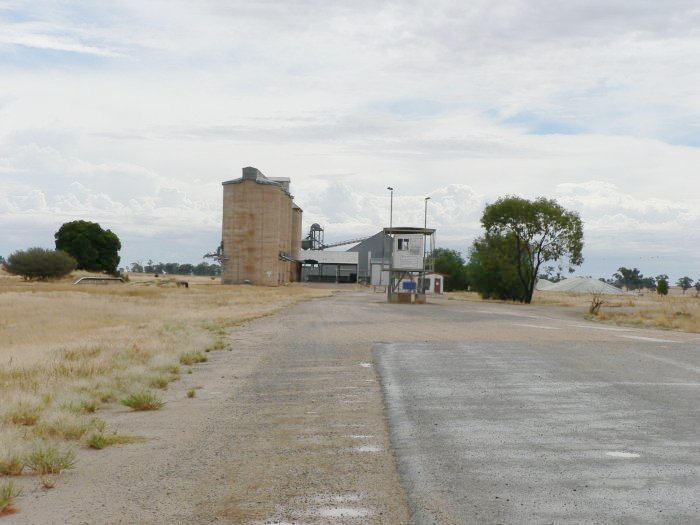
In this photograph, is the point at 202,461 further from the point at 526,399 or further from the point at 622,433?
the point at 526,399

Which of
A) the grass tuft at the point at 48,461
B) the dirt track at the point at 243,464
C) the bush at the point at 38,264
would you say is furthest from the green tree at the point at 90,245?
the grass tuft at the point at 48,461

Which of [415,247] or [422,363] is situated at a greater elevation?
[415,247]

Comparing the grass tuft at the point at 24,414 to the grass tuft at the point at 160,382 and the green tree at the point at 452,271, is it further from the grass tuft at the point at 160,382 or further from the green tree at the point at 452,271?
the green tree at the point at 452,271

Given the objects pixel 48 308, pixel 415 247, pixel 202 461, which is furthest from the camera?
pixel 415 247

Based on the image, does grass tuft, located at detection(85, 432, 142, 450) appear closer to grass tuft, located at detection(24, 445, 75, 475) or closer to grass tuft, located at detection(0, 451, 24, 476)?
grass tuft, located at detection(24, 445, 75, 475)

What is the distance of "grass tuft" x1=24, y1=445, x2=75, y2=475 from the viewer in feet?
25.8

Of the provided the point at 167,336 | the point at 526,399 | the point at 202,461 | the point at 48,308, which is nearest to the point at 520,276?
the point at 48,308

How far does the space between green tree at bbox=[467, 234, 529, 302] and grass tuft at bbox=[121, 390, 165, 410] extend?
6725 centimetres

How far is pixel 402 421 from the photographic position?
10.5m

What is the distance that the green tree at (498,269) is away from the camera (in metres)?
78.2

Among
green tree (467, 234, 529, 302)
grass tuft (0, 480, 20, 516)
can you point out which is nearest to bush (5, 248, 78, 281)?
green tree (467, 234, 529, 302)

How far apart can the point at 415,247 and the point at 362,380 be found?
45.4 meters

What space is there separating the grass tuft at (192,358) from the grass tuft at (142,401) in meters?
5.98

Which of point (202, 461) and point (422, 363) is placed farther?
point (422, 363)
